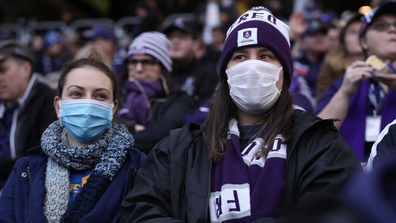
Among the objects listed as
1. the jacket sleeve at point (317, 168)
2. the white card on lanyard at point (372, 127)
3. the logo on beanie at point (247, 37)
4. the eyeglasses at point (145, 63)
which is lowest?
the jacket sleeve at point (317, 168)

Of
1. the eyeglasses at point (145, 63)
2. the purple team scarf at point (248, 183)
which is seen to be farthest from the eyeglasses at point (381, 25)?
the eyeglasses at point (145, 63)

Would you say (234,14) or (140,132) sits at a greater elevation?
(234,14)

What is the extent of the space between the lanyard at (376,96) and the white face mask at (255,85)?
128 cm

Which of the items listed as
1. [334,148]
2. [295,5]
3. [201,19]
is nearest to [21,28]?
[201,19]

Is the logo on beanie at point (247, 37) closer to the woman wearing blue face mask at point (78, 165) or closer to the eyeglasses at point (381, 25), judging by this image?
the woman wearing blue face mask at point (78, 165)

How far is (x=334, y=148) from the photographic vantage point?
7.59ft

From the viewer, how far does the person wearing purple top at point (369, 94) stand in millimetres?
3354

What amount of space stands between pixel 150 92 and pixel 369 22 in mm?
2425

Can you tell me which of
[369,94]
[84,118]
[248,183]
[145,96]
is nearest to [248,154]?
[248,183]

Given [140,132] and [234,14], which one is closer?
[140,132]

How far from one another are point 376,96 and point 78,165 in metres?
2.59

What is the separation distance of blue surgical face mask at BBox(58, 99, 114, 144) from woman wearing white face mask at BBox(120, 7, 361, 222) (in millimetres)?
537

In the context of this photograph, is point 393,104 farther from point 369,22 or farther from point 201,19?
point 201,19

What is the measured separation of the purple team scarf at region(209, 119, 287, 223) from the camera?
2.25 meters
